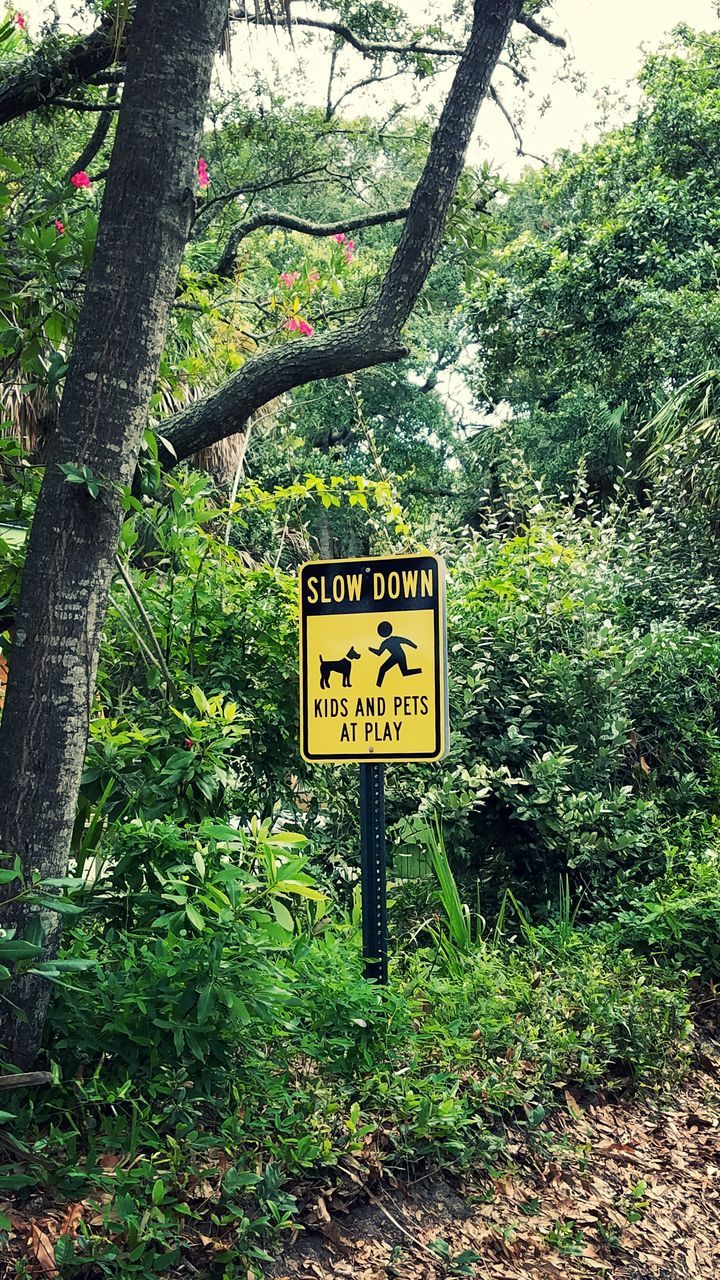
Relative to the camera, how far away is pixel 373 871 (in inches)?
146

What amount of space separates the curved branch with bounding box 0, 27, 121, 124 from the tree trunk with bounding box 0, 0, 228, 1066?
11.6ft

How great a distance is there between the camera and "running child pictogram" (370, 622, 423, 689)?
3656 millimetres

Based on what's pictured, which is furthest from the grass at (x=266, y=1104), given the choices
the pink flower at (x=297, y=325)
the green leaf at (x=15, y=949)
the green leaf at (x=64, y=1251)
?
the pink flower at (x=297, y=325)

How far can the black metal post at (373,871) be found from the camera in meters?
3.66

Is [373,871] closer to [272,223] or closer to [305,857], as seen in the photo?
[305,857]

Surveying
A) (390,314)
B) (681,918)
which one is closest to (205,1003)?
(681,918)

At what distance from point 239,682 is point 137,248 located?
1.94m

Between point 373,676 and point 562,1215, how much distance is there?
1.77 meters

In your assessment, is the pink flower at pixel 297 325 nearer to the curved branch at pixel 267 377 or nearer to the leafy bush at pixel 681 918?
the curved branch at pixel 267 377

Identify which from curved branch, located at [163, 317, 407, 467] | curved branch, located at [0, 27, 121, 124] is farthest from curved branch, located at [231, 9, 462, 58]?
curved branch, located at [163, 317, 407, 467]

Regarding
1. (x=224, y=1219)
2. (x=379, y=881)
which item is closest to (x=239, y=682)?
(x=379, y=881)

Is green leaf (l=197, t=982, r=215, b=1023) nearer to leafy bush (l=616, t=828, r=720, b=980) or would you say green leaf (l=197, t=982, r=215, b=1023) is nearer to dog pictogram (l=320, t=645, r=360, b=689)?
dog pictogram (l=320, t=645, r=360, b=689)

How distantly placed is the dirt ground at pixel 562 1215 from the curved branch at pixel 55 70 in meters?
6.13

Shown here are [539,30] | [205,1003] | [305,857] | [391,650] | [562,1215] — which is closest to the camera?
[205,1003]
